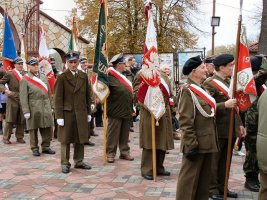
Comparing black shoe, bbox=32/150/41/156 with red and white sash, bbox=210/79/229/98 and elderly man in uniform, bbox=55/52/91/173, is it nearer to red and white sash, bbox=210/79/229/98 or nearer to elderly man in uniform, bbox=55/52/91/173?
elderly man in uniform, bbox=55/52/91/173

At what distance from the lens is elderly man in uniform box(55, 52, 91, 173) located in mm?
6777

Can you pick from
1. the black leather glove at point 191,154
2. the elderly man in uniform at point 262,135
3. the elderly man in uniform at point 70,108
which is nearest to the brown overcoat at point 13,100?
the elderly man in uniform at point 70,108

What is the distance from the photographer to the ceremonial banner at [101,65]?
718 centimetres

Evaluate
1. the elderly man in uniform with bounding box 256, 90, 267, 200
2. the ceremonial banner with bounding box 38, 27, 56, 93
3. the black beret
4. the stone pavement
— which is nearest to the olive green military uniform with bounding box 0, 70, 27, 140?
the ceremonial banner with bounding box 38, 27, 56, 93

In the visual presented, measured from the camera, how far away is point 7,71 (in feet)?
32.1

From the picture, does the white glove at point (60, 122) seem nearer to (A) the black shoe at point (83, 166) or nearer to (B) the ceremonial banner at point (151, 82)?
(A) the black shoe at point (83, 166)

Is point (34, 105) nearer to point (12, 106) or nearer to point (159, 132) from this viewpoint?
point (12, 106)

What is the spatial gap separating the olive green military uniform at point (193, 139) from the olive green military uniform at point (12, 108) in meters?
5.92

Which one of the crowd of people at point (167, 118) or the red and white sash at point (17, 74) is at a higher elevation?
the red and white sash at point (17, 74)

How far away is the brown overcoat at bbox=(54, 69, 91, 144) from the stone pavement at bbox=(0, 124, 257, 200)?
0.62m

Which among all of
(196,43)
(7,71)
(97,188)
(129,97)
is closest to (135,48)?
(196,43)

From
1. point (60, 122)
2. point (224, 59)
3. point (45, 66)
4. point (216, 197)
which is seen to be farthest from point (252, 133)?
point (45, 66)

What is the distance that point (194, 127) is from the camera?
174 inches

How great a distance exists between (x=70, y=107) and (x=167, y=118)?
1629mm
